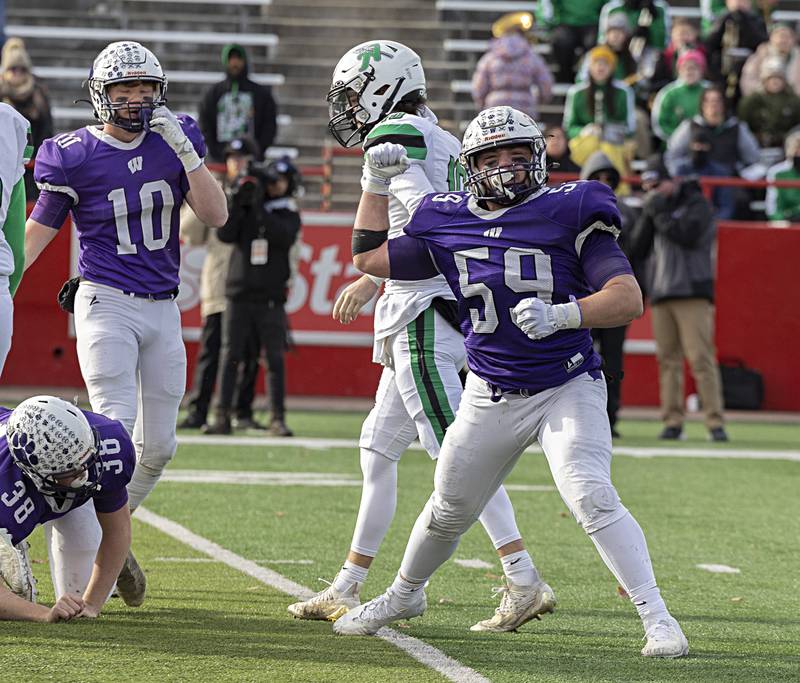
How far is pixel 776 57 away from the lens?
16344 mm

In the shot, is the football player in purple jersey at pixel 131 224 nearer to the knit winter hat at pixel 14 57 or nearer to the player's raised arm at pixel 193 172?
the player's raised arm at pixel 193 172

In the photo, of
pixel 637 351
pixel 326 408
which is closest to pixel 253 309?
pixel 326 408

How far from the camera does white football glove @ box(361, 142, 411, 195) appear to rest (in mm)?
4961

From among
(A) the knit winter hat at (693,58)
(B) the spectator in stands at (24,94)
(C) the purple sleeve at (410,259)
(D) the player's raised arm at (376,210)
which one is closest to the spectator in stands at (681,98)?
(A) the knit winter hat at (693,58)

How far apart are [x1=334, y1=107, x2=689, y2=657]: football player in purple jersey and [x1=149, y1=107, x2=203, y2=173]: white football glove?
911 mm

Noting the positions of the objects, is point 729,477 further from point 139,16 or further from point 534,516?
point 139,16

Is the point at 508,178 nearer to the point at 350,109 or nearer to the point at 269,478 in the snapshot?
the point at 350,109

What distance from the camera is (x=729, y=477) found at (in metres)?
10.1

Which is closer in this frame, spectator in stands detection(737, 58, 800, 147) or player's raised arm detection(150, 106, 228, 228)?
player's raised arm detection(150, 106, 228, 228)

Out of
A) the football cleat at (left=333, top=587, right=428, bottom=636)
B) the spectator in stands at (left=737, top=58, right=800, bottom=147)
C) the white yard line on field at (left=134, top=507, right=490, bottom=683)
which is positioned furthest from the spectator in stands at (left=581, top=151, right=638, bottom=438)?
the football cleat at (left=333, top=587, right=428, bottom=636)

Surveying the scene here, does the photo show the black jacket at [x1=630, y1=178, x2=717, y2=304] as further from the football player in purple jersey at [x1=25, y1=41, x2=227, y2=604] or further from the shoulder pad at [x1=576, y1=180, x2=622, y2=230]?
the shoulder pad at [x1=576, y1=180, x2=622, y2=230]

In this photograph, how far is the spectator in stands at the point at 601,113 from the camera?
49.0 feet

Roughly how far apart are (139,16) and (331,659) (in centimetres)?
1511

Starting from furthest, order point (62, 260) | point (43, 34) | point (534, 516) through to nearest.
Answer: point (43, 34) → point (62, 260) → point (534, 516)
